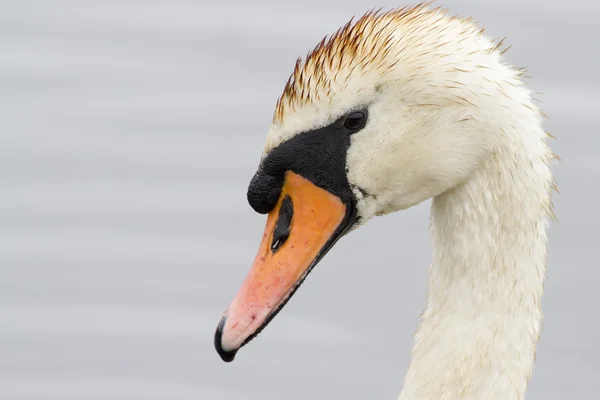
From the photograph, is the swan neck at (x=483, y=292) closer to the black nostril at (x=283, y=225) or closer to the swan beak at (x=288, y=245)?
the swan beak at (x=288, y=245)

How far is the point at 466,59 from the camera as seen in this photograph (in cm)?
446

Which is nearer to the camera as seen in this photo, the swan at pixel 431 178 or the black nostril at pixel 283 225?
the swan at pixel 431 178

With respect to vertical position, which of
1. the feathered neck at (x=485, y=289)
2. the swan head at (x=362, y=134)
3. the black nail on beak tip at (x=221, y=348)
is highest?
the swan head at (x=362, y=134)

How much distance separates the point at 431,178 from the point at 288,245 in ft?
1.85

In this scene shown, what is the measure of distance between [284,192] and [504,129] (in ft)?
2.65

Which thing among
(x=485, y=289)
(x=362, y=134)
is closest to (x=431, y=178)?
(x=362, y=134)

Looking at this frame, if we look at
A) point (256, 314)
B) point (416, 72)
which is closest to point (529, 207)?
point (416, 72)

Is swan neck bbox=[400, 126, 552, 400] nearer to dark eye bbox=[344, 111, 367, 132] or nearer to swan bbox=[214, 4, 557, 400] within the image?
swan bbox=[214, 4, 557, 400]

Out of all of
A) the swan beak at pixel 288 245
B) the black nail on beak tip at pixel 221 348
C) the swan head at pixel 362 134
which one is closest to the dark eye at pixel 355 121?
the swan head at pixel 362 134

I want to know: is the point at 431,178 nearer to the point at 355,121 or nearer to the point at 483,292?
the point at 355,121

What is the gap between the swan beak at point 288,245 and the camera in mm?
4523

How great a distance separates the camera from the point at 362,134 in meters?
→ 4.60

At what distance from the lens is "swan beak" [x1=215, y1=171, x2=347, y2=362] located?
4.52m

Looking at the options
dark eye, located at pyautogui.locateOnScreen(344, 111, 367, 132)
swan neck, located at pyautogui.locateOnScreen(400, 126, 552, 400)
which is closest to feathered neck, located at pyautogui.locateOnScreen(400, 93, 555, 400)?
swan neck, located at pyautogui.locateOnScreen(400, 126, 552, 400)
